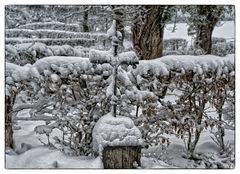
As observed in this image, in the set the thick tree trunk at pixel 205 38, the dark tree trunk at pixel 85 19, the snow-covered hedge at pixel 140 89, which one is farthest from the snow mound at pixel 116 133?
the thick tree trunk at pixel 205 38

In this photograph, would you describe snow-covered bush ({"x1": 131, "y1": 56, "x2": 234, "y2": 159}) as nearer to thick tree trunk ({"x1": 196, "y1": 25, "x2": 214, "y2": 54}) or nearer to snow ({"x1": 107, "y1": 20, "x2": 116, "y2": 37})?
thick tree trunk ({"x1": 196, "y1": 25, "x2": 214, "y2": 54})

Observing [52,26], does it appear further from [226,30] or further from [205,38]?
[226,30]

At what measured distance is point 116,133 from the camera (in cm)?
380

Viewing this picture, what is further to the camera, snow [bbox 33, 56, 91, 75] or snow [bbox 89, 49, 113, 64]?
snow [bbox 33, 56, 91, 75]

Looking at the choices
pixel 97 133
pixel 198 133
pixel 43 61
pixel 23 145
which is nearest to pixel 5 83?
pixel 43 61

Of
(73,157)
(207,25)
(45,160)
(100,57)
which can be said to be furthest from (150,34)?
(45,160)

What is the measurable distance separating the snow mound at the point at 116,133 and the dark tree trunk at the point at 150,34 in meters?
0.76

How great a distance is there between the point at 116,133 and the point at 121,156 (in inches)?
10.1

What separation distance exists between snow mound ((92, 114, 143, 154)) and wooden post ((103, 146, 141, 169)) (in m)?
0.06

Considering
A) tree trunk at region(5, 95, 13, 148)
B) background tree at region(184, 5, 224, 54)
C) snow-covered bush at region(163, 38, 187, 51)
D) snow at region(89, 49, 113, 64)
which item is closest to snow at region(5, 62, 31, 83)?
tree trunk at region(5, 95, 13, 148)

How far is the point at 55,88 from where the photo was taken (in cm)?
396

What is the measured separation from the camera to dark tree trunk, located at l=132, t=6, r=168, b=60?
418 cm

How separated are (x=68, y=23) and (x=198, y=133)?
1836 millimetres
